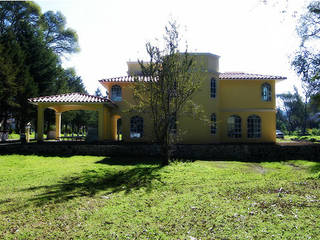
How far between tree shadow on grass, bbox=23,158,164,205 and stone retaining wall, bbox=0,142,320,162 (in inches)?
177

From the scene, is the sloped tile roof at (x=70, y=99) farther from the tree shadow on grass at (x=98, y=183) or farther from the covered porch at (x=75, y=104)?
the tree shadow on grass at (x=98, y=183)

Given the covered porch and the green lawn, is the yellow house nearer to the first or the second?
the covered porch

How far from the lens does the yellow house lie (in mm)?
18844

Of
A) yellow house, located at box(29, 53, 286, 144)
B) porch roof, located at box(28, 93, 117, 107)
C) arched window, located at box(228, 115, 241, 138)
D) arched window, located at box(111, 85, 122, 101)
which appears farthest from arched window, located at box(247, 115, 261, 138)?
porch roof, located at box(28, 93, 117, 107)


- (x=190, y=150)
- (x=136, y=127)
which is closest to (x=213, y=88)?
(x=190, y=150)

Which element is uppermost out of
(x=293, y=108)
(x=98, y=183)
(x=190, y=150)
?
(x=293, y=108)

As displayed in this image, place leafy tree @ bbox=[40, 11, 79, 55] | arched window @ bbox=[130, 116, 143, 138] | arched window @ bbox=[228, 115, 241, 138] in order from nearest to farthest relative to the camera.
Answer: arched window @ bbox=[130, 116, 143, 138] → arched window @ bbox=[228, 115, 241, 138] → leafy tree @ bbox=[40, 11, 79, 55]

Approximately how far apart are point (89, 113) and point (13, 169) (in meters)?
27.7

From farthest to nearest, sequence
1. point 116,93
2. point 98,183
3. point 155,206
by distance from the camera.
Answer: point 116,93 → point 98,183 → point 155,206

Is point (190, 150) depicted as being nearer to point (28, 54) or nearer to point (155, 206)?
point (155, 206)

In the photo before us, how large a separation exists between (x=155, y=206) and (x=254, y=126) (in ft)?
53.6

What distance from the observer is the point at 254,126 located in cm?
2005

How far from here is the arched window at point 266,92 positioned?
797 inches

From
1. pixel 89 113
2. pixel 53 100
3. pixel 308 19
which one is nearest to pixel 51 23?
pixel 89 113
